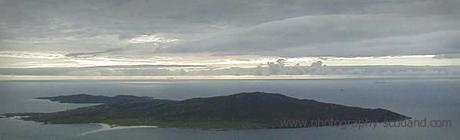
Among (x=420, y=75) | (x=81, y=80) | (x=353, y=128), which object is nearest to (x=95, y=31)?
(x=81, y=80)

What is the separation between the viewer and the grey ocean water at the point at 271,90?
5.27 metres

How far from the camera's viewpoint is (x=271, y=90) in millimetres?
5281

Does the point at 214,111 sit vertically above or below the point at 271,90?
below

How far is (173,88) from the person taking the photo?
17.6 feet

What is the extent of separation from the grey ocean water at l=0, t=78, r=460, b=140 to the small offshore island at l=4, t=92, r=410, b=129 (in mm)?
69

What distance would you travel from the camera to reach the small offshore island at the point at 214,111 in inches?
207

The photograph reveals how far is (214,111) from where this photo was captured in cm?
543

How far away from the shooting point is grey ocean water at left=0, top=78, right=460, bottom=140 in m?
5.27

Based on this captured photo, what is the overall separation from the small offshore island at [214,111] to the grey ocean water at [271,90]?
0.23ft

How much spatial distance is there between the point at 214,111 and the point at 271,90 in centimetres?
68

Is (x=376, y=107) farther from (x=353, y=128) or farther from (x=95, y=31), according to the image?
(x=95, y=31)

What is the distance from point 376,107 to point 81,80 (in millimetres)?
3246

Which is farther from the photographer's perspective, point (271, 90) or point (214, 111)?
point (214, 111)

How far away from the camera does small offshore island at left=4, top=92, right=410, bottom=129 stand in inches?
207
